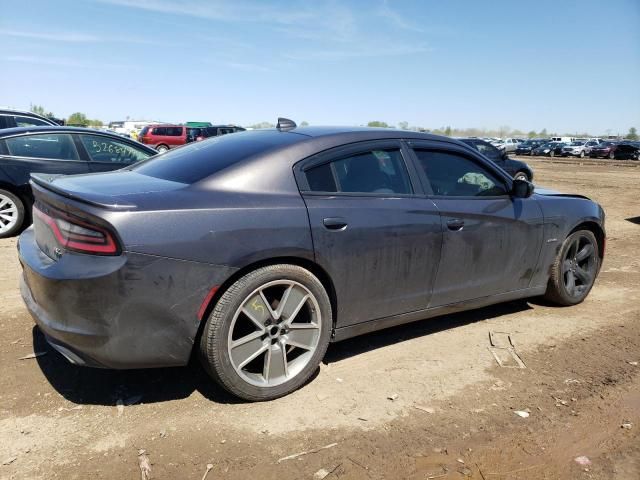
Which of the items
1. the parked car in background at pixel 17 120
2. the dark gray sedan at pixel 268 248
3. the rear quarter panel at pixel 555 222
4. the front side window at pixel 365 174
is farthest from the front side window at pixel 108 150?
the rear quarter panel at pixel 555 222

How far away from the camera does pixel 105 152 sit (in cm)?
753

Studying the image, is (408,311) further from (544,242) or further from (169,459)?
(169,459)

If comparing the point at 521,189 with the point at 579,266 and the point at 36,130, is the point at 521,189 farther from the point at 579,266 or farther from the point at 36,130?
the point at 36,130

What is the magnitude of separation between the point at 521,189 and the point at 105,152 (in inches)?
232

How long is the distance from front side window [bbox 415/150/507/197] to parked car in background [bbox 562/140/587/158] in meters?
47.0

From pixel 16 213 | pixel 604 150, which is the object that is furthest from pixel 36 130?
pixel 604 150

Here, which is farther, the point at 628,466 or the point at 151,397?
the point at 151,397

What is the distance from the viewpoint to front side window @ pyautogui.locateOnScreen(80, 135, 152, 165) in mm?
7422

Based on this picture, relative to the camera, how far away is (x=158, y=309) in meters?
2.64

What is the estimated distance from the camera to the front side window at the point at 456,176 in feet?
12.3

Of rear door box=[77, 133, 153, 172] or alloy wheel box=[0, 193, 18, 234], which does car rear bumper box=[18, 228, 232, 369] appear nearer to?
alloy wheel box=[0, 193, 18, 234]

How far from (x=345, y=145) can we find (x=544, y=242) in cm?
206

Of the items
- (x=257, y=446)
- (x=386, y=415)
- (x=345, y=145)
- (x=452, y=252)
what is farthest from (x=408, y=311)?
(x=257, y=446)

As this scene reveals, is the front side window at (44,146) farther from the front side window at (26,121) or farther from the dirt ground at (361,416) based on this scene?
the front side window at (26,121)
